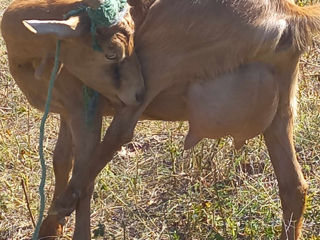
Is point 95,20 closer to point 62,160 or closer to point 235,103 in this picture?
point 235,103

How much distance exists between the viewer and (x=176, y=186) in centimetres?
468

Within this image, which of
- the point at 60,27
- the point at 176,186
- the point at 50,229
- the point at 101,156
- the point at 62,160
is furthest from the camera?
the point at 176,186

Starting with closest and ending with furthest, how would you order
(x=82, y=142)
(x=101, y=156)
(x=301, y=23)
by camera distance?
(x=301, y=23) → (x=101, y=156) → (x=82, y=142)

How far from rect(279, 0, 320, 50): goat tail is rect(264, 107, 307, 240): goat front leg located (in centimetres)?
50

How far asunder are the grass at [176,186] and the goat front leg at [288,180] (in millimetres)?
181

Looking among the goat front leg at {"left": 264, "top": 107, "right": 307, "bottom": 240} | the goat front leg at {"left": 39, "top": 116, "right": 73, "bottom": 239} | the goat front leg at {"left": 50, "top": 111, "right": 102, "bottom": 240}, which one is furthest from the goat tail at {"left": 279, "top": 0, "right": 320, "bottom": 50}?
the goat front leg at {"left": 39, "top": 116, "right": 73, "bottom": 239}

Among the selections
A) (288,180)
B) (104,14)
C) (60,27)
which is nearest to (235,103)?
(288,180)

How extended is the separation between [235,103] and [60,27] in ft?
2.82

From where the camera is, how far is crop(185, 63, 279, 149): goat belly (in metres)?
3.63

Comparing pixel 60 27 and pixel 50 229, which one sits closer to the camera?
pixel 60 27

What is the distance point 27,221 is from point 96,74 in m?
1.13

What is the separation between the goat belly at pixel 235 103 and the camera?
11.9 feet

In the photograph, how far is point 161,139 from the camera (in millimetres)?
5199

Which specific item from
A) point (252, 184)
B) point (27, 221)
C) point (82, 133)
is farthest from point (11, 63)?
point (252, 184)
